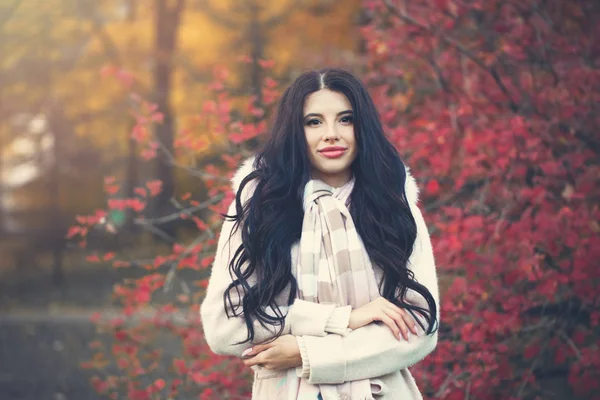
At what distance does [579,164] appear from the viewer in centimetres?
457

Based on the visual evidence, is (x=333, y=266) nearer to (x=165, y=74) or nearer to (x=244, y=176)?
(x=244, y=176)

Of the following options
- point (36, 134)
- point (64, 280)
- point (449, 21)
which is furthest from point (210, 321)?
point (36, 134)

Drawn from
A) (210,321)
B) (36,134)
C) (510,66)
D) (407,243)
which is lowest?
(210,321)

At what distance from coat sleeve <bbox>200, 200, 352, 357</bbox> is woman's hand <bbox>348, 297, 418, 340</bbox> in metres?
0.03

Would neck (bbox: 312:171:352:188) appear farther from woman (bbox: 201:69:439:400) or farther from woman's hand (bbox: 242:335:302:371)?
woman's hand (bbox: 242:335:302:371)

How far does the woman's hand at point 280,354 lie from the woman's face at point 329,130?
18.9 inches

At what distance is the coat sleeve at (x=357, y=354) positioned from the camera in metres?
2.26

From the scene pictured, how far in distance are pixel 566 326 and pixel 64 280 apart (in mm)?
10139

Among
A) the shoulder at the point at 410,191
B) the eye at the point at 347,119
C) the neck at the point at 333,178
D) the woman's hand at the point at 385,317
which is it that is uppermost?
the eye at the point at 347,119

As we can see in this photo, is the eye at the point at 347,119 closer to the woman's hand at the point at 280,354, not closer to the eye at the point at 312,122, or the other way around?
the eye at the point at 312,122

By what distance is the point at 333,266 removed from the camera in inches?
92.1

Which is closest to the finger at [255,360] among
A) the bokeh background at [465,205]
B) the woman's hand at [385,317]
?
the woman's hand at [385,317]

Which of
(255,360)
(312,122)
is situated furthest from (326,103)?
(255,360)

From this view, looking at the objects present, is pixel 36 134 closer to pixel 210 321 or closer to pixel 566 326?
pixel 566 326
